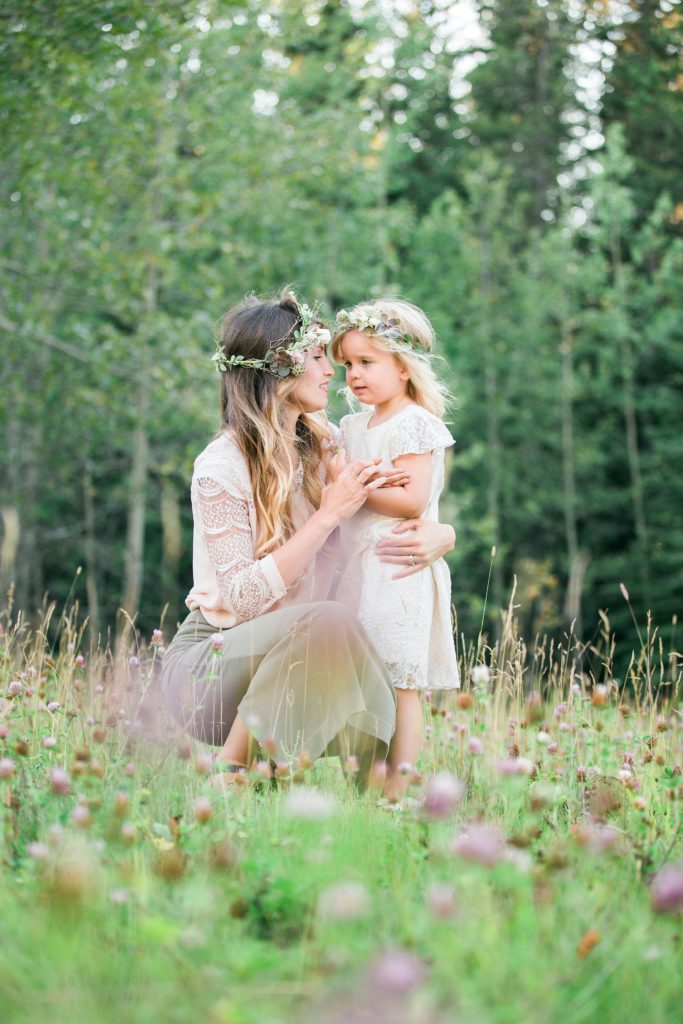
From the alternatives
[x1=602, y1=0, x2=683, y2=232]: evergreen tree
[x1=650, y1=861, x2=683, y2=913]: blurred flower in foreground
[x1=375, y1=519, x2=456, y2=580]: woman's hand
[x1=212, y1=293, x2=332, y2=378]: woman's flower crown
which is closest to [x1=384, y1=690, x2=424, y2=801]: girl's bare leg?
[x1=375, y1=519, x2=456, y2=580]: woman's hand

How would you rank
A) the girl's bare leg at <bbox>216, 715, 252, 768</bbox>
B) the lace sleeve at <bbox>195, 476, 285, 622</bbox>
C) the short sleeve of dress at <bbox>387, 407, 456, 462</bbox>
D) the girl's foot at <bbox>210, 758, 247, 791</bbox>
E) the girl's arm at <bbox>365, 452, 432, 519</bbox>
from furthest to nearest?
the short sleeve of dress at <bbox>387, 407, 456, 462</bbox> < the girl's arm at <bbox>365, 452, 432, 519</bbox> < the lace sleeve at <bbox>195, 476, 285, 622</bbox> < the girl's bare leg at <bbox>216, 715, 252, 768</bbox> < the girl's foot at <bbox>210, 758, 247, 791</bbox>

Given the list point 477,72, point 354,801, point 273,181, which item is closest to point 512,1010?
point 354,801

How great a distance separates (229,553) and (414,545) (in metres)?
0.66

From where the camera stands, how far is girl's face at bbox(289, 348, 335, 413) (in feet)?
13.4

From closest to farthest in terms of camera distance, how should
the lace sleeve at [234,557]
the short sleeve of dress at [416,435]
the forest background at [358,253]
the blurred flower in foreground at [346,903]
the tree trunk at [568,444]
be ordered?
1. the blurred flower in foreground at [346,903]
2. the lace sleeve at [234,557]
3. the short sleeve of dress at [416,435]
4. the forest background at [358,253]
5. the tree trunk at [568,444]

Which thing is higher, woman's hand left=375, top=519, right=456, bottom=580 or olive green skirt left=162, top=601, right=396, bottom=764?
woman's hand left=375, top=519, right=456, bottom=580

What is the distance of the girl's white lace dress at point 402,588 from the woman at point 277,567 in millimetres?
93

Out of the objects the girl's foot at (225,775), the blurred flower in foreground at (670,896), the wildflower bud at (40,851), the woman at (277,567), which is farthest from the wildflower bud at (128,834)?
the blurred flower in foreground at (670,896)

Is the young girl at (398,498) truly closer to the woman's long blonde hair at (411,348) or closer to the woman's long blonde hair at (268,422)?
the woman's long blonde hair at (411,348)

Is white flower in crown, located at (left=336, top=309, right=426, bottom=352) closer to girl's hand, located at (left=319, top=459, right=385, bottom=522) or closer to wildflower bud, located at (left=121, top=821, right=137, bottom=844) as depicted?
girl's hand, located at (left=319, top=459, right=385, bottom=522)

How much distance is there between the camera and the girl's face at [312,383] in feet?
13.4

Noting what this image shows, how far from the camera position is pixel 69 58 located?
7180 millimetres

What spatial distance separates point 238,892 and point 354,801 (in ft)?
2.90

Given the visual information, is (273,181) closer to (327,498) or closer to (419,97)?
(419,97)
